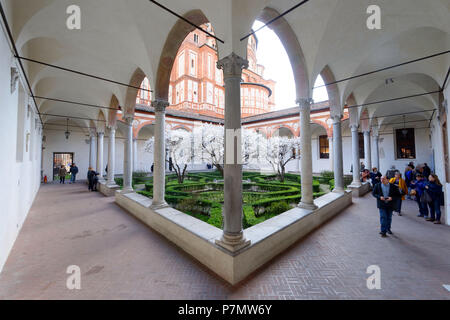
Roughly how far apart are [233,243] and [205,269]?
2.80 ft

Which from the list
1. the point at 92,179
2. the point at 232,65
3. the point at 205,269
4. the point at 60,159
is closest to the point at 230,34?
the point at 232,65

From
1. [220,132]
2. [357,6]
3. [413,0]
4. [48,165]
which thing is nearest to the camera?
[413,0]

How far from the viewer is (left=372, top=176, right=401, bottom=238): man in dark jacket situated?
4984 mm

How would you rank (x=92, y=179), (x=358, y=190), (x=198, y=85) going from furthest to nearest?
(x=198, y=85) < (x=92, y=179) < (x=358, y=190)

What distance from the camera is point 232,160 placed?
3.45m

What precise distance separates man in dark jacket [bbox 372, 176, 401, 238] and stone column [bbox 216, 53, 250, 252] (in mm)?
3973

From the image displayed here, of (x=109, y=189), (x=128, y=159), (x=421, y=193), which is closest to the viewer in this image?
(x=421, y=193)

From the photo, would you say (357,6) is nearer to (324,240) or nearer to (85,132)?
(324,240)

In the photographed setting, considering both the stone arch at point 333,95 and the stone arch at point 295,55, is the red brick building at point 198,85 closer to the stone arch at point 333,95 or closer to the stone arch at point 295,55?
the stone arch at point 333,95

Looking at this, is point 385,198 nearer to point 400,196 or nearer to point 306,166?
point 400,196

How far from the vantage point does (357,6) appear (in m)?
5.28

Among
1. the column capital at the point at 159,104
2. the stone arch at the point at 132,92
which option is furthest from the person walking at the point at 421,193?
the stone arch at the point at 132,92
